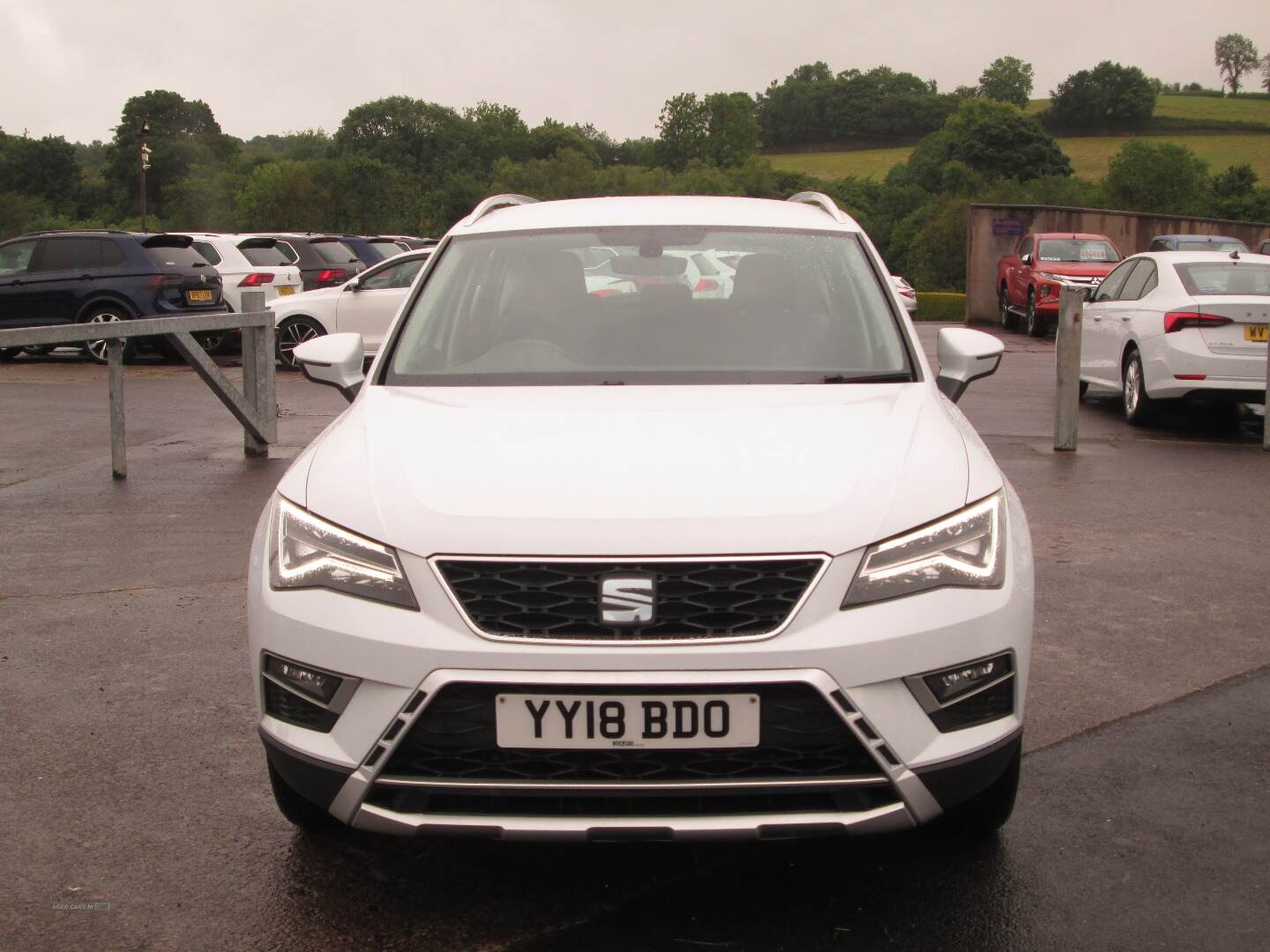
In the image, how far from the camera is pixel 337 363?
15.1 feet

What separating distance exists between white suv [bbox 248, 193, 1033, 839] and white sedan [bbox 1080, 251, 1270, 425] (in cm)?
869

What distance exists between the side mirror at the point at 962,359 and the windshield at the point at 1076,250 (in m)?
24.1

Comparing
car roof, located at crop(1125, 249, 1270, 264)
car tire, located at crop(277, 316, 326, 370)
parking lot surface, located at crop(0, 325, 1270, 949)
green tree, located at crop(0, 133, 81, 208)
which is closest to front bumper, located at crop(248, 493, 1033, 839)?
parking lot surface, located at crop(0, 325, 1270, 949)

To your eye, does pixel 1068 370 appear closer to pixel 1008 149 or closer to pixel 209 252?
pixel 209 252

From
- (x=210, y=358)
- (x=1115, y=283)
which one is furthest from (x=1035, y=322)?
(x=210, y=358)

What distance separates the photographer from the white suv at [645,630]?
9.56 ft

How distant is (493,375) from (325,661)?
4.31 feet

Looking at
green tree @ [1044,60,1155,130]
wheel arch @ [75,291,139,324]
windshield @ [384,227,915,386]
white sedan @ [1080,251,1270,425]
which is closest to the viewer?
windshield @ [384,227,915,386]

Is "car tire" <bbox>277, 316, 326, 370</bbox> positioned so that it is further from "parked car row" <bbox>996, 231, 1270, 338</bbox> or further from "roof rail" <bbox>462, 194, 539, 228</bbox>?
"parked car row" <bbox>996, 231, 1270, 338</bbox>

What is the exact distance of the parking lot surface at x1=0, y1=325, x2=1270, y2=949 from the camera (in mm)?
3209

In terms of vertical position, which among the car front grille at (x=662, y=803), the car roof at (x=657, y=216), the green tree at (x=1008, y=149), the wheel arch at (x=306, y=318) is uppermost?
the green tree at (x=1008, y=149)

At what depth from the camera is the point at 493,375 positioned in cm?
416

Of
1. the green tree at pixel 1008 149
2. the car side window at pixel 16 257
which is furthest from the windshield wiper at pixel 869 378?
the green tree at pixel 1008 149

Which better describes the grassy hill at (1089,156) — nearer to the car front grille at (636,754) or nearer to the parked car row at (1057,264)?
the parked car row at (1057,264)
